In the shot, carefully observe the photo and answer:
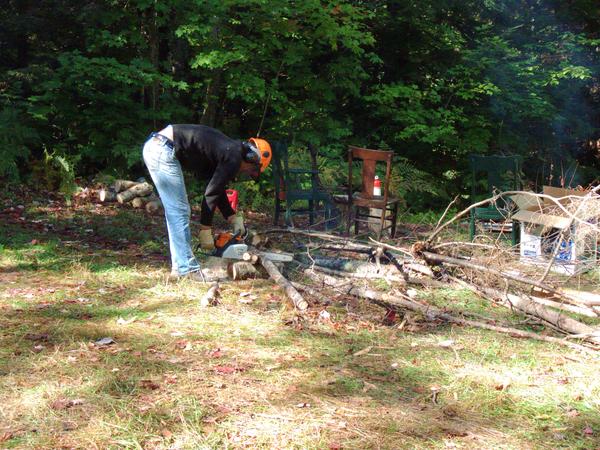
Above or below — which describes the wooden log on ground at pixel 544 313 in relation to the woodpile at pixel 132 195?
below

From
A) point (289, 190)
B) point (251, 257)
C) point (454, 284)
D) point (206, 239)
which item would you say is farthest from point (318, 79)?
point (454, 284)

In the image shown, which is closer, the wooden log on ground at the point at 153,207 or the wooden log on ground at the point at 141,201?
the wooden log on ground at the point at 153,207

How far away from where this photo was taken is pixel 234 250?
607 cm

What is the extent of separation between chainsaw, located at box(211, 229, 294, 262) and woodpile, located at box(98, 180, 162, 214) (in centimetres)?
379

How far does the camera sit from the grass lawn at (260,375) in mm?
3209

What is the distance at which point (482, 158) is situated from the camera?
8.30 meters

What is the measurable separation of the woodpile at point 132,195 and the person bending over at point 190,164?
3949mm

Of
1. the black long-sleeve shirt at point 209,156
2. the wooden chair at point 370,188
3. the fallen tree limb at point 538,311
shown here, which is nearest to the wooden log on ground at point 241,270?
the black long-sleeve shirt at point 209,156

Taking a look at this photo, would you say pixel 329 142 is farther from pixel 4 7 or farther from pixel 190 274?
pixel 190 274

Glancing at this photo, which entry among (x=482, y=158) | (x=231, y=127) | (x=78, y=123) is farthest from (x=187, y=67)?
(x=482, y=158)

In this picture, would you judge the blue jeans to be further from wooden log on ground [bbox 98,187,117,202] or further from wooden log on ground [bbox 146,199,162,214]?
wooden log on ground [bbox 98,187,117,202]

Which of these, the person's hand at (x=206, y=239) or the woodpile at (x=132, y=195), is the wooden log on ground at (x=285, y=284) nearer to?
the person's hand at (x=206, y=239)

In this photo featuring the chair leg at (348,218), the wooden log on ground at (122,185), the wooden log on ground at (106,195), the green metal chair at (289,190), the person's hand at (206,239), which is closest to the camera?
the person's hand at (206,239)

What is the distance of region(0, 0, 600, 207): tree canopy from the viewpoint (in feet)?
34.6
